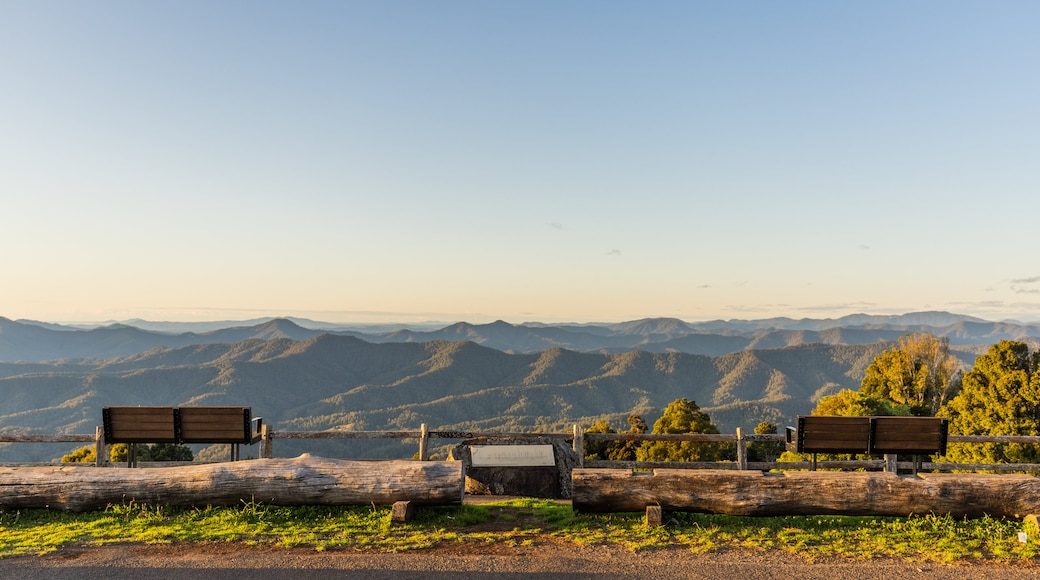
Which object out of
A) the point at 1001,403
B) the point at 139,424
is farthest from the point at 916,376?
the point at 139,424

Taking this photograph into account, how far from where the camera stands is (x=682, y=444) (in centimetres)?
3994

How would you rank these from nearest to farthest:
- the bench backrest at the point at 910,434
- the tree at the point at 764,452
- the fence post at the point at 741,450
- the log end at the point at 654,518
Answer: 1. the log end at the point at 654,518
2. the bench backrest at the point at 910,434
3. the fence post at the point at 741,450
4. the tree at the point at 764,452

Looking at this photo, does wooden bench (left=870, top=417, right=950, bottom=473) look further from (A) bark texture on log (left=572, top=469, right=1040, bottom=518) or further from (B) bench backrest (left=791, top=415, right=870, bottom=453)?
(A) bark texture on log (left=572, top=469, right=1040, bottom=518)

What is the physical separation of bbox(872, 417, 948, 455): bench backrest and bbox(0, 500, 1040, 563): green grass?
1983 mm

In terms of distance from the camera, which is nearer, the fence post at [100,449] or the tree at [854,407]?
the fence post at [100,449]

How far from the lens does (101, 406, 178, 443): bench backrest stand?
8984mm

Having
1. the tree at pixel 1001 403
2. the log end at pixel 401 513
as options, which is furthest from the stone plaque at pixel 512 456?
the tree at pixel 1001 403

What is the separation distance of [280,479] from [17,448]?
17729 cm

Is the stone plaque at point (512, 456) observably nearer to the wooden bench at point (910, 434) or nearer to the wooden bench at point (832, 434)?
the wooden bench at point (832, 434)

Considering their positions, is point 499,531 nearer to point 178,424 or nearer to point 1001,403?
point 178,424

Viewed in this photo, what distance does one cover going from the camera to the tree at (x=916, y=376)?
4278 centimetres

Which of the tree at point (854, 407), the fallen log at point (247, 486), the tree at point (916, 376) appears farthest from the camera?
the tree at point (916, 376)

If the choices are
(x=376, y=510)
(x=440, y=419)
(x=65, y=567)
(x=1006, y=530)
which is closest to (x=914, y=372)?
(x=1006, y=530)

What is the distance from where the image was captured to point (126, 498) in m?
7.40
